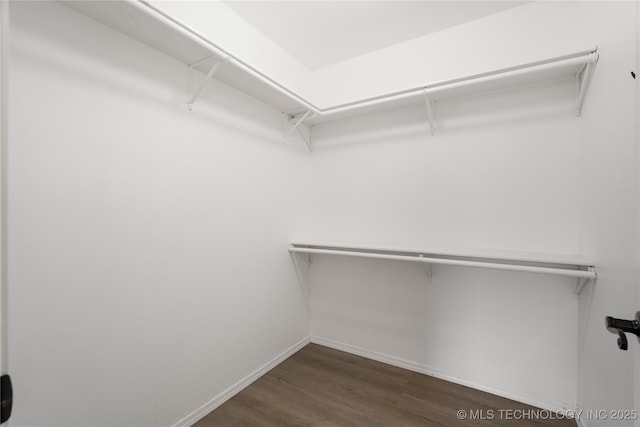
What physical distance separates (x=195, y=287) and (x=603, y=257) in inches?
89.9

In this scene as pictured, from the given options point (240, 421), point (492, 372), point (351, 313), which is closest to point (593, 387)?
point (492, 372)

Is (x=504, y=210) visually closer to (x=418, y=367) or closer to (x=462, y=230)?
(x=462, y=230)

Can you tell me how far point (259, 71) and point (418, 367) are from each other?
2565 millimetres

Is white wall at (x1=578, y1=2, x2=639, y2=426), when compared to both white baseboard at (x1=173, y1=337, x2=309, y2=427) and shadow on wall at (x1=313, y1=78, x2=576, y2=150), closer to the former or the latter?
shadow on wall at (x1=313, y1=78, x2=576, y2=150)

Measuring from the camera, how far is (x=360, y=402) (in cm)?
185

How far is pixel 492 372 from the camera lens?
6.39 feet

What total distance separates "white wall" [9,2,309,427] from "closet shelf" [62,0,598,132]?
10 centimetres

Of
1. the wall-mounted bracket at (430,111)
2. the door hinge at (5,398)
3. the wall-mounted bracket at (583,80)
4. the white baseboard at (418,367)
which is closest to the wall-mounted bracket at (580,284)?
the white baseboard at (418,367)

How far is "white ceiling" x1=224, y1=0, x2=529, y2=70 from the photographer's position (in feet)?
6.05

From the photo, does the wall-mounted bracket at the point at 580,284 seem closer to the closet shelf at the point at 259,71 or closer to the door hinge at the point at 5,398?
the closet shelf at the point at 259,71

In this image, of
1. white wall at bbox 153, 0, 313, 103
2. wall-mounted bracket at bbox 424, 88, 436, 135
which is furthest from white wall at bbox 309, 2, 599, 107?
white wall at bbox 153, 0, 313, 103

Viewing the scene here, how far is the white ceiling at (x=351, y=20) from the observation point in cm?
184

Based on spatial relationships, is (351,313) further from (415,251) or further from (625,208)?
(625,208)

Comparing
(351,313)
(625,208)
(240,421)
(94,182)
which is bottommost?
(240,421)
